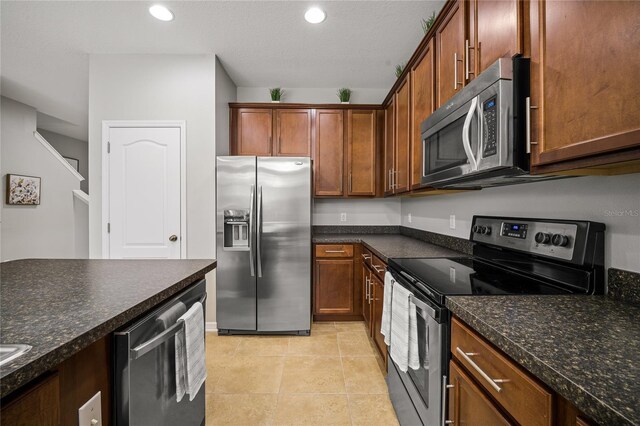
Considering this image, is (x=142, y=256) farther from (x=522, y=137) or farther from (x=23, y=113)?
(x=23, y=113)

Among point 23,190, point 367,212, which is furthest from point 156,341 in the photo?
point 23,190

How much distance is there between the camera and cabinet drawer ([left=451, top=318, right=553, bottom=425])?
64cm

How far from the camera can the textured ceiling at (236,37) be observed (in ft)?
7.12

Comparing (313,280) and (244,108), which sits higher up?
(244,108)

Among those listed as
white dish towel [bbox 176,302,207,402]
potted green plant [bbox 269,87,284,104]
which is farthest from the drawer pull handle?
potted green plant [bbox 269,87,284,104]

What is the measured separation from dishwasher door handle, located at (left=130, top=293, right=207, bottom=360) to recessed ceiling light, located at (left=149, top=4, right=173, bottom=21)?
2383mm

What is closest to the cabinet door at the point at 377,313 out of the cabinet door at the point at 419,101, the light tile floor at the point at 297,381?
the light tile floor at the point at 297,381

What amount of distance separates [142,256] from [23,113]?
3473mm

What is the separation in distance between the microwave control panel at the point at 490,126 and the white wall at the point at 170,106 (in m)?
2.39

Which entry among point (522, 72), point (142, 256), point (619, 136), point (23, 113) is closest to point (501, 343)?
point (619, 136)

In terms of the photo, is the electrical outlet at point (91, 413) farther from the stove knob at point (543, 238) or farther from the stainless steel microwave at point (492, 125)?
the stove knob at point (543, 238)

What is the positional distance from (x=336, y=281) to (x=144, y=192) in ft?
7.05

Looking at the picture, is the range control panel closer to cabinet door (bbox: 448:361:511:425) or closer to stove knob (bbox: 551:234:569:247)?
stove knob (bbox: 551:234:569:247)

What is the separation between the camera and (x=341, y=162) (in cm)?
330
